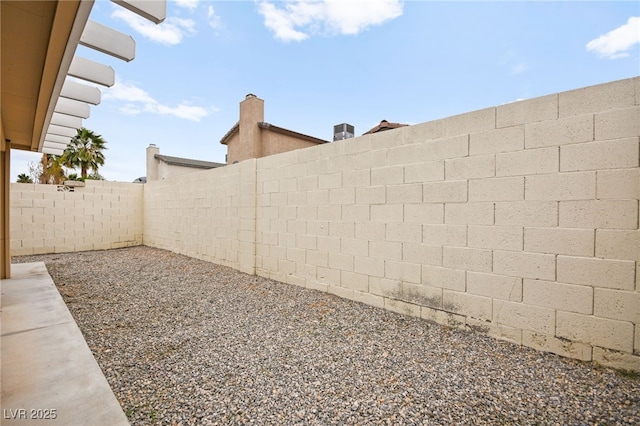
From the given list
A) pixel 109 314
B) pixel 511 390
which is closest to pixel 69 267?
pixel 109 314

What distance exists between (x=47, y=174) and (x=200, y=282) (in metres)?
22.7

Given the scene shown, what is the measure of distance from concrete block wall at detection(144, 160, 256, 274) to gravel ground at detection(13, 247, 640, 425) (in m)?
2.29

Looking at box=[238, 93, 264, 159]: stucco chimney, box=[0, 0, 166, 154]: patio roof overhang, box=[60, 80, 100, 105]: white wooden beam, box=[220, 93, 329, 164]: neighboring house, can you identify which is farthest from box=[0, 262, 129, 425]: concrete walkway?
box=[220, 93, 329, 164]: neighboring house

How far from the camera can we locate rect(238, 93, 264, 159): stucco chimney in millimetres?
12617

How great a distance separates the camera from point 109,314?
3689mm

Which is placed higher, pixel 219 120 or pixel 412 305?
pixel 219 120

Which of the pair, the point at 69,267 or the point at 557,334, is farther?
the point at 69,267

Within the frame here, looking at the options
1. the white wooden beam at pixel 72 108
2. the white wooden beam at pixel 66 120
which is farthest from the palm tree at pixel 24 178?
the white wooden beam at pixel 72 108

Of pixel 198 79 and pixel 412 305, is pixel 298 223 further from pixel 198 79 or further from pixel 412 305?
pixel 198 79

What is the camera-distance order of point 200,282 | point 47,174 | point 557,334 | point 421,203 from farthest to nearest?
point 47,174 → point 200,282 → point 421,203 → point 557,334

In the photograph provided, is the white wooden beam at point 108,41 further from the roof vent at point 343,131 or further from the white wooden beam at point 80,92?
the roof vent at point 343,131

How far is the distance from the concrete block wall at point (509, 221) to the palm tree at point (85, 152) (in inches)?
853

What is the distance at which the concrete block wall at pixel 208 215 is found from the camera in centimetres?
609

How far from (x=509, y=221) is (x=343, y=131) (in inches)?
293
